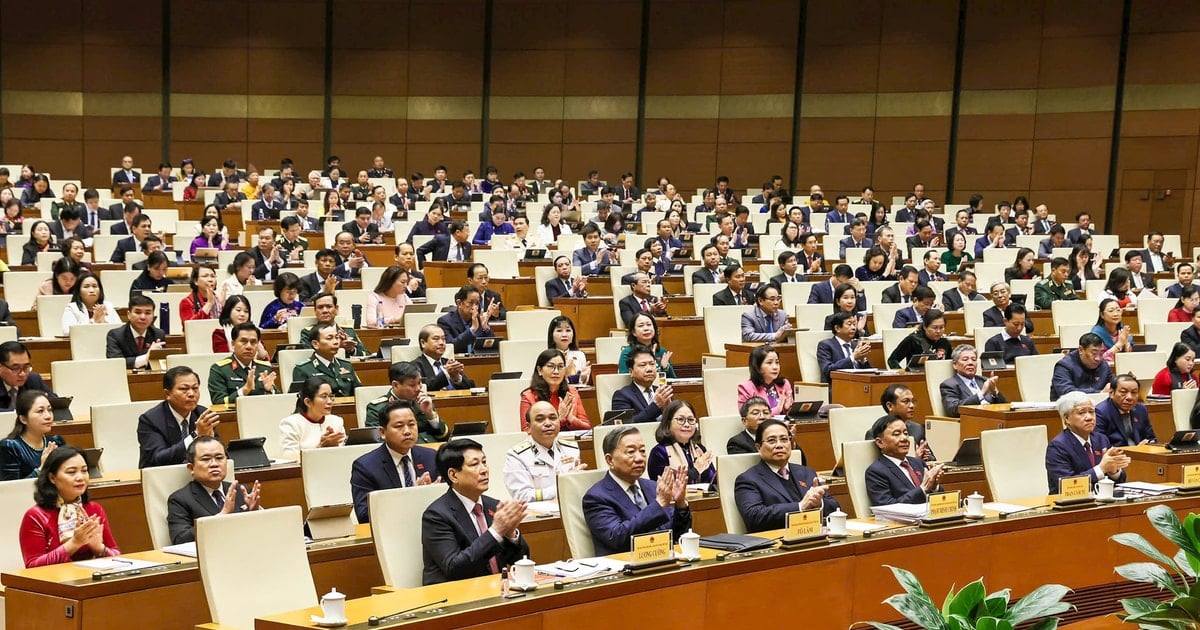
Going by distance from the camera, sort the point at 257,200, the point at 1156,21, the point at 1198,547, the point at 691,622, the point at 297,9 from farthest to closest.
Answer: the point at 297,9 < the point at 1156,21 < the point at 257,200 < the point at 691,622 < the point at 1198,547

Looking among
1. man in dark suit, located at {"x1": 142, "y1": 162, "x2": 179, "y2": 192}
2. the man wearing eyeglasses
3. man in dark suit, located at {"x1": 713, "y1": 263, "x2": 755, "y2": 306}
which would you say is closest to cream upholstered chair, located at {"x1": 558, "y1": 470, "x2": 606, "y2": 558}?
the man wearing eyeglasses

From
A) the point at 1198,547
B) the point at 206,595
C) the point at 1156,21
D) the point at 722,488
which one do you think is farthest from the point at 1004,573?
the point at 1156,21

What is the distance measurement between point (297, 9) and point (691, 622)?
1420cm

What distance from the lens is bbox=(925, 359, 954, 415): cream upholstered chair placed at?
24.2 feet

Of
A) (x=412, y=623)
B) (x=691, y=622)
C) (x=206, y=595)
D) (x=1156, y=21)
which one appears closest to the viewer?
(x=412, y=623)

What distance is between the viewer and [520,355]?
7.46 m

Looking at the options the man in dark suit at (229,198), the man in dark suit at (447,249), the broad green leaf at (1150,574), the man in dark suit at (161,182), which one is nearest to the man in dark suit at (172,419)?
the broad green leaf at (1150,574)

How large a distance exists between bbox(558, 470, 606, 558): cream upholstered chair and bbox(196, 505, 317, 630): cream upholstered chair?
871mm

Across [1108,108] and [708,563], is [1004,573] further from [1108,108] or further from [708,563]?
[1108,108]

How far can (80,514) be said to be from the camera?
162 inches

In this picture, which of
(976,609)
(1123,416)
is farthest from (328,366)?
(976,609)

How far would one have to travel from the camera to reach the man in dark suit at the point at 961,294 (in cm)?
973

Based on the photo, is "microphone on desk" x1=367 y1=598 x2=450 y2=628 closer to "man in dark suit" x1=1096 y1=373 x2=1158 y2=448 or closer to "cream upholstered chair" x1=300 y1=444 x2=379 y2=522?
"cream upholstered chair" x1=300 y1=444 x2=379 y2=522

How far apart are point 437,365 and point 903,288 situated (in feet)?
12.7
